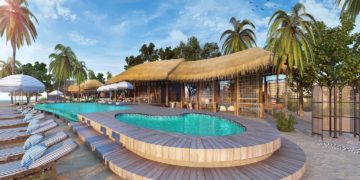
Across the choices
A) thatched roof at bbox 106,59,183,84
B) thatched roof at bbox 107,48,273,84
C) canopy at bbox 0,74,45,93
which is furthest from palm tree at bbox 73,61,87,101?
canopy at bbox 0,74,45,93

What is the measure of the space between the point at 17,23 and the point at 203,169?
2370 centimetres

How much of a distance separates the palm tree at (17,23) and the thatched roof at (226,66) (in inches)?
648

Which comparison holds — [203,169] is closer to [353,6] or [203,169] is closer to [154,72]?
[353,6]

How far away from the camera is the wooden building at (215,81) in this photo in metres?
11.3

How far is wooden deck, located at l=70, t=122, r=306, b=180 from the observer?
311 centimetres

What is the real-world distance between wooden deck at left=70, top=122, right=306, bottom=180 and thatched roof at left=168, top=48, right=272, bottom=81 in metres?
6.80

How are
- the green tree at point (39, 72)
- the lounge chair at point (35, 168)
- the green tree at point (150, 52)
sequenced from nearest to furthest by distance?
the lounge chair at point (35, 168) < the green tree at point (150, 52) < the green tree at point (39, 72)

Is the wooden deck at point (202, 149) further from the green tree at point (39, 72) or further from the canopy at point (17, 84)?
the green tree at point (39, 72)

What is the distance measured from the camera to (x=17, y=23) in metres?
18.2

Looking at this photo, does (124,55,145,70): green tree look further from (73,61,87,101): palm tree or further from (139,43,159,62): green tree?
(73,61,87,101): palm tree

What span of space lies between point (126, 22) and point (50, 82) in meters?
25.3

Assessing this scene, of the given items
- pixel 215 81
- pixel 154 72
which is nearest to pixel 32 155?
pixel 215 81

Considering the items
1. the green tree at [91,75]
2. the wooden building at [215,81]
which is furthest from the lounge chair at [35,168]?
the green tree at [91,75]

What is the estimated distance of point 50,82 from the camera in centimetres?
3538
